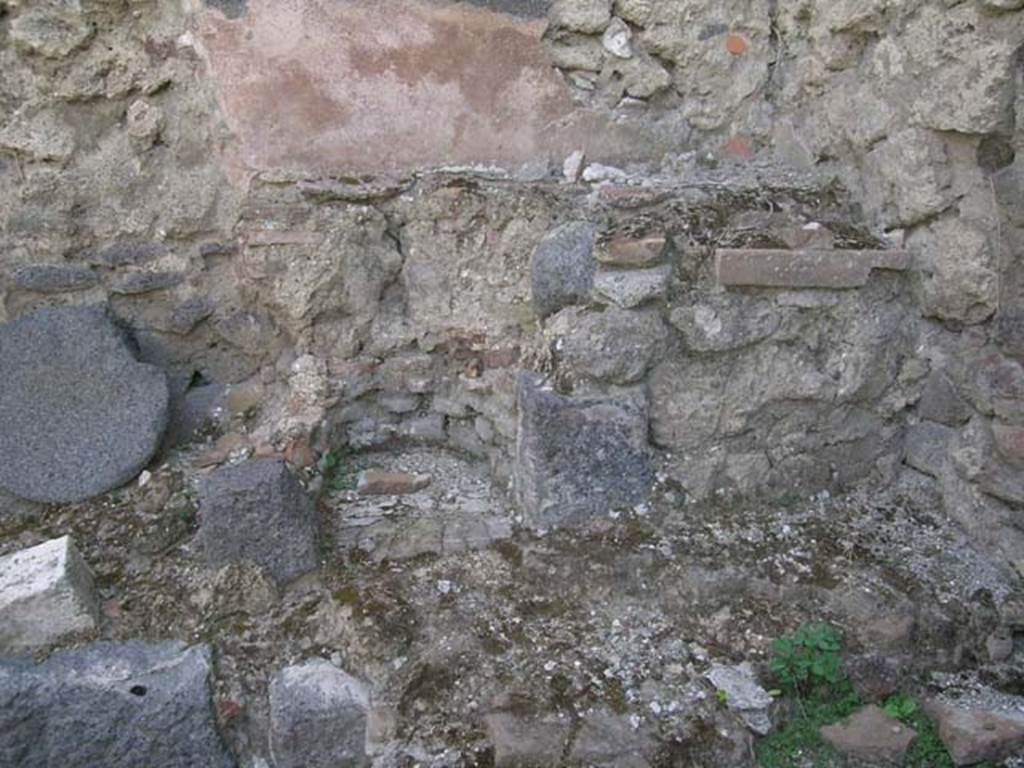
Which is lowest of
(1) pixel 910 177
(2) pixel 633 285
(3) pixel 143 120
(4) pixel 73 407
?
(4) pixel 73 407

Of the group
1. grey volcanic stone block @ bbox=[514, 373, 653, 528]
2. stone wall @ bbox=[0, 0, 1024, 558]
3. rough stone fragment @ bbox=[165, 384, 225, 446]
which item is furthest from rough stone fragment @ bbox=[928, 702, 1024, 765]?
rough stone fragment @ bbox=[165, 384, 225, 446]

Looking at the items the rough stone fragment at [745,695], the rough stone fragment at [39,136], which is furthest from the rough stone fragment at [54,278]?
the rough stone fragment at [745,695]

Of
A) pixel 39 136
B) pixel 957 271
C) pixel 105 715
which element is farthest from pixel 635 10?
pixel 105 715

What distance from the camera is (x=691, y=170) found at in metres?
2.89

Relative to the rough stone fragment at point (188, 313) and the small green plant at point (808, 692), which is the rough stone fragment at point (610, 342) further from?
the rough stone fragment at point (188, 313)

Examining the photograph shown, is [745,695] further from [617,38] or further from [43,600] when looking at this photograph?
[617,38]

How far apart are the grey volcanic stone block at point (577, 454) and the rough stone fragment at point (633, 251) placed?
379mm

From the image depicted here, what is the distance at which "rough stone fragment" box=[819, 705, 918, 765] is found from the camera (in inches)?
74.9

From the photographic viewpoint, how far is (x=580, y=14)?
108 inches

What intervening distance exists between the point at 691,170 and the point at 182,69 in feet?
5.34

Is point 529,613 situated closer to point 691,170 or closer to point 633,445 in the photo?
point 633,445

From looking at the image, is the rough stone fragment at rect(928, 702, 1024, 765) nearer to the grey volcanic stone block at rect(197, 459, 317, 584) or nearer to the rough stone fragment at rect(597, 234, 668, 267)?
the rough stone fragment at rect(597, 234, 668, 267)

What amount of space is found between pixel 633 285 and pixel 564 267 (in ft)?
0.76

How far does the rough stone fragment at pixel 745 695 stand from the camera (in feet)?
6.40
